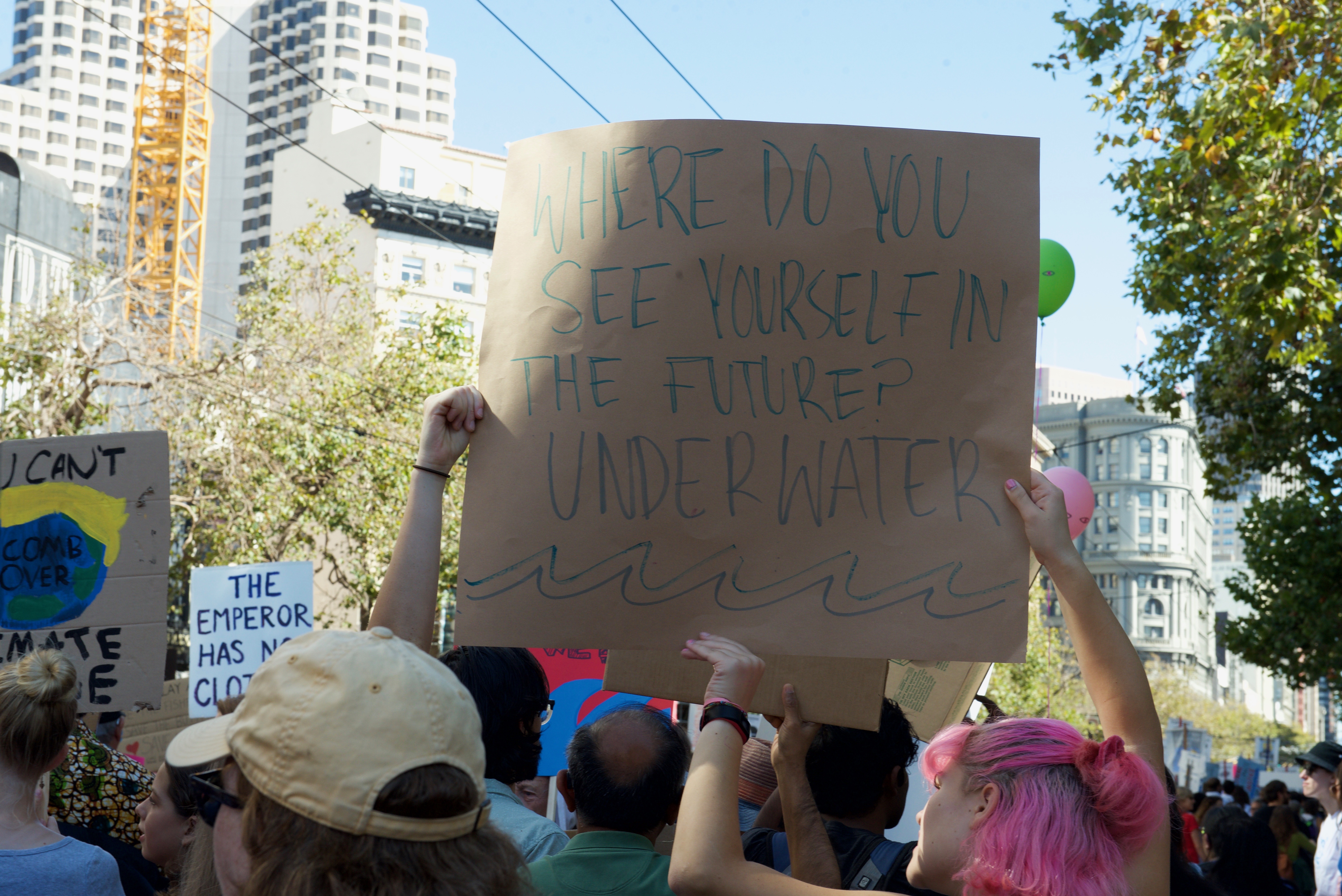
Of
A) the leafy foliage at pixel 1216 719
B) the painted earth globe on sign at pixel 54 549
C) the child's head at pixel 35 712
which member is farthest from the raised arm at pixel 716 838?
the leafy foliage at pixel 1216 719

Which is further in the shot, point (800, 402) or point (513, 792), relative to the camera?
point (513, 792)

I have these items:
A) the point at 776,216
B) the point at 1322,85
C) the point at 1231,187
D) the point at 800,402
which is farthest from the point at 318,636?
the point at 1231,187

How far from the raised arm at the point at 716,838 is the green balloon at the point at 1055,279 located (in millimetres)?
4168

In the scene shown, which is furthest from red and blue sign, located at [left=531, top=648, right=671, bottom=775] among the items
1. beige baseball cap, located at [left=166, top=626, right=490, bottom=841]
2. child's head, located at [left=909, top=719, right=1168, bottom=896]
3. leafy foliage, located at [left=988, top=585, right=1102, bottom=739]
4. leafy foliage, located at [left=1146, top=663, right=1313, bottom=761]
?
leafy foliage, located at [left=1146, top=663, right=1313, bottom=761]

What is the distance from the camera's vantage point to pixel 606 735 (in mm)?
2805

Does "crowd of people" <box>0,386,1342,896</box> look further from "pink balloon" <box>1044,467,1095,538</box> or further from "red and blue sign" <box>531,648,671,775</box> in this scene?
"red and blue sign" <box>531,648,671,775</box>

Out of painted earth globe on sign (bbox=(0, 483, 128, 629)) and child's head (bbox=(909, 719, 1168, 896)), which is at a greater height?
painted earth globe on sign (bbox=(0, 483, 128, 629))

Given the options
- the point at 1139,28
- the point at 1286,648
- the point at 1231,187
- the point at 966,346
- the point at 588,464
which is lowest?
the point at 1286,648

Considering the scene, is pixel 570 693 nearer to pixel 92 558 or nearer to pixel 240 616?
pixel 92 558

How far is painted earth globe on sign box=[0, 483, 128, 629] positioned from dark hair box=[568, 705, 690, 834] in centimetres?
234

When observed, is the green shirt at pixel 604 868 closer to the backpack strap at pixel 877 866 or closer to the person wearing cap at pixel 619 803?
the person wearing cap at pixel 619 803

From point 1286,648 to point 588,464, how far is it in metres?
17.4

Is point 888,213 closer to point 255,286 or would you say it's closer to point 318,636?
point 318,636

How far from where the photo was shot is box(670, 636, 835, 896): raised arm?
2.09m
